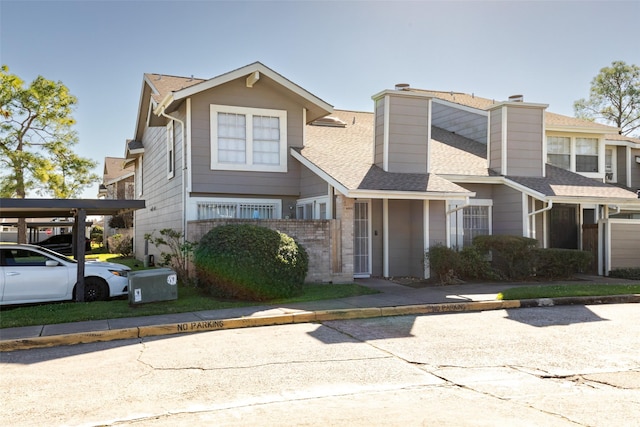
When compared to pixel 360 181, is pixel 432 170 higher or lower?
higher

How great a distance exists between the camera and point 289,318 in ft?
33.1

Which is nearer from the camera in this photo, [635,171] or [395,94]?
[395,94]

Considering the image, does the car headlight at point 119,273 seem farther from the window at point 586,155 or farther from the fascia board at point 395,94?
the window at point 586,155

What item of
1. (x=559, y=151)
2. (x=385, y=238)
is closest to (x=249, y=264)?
(x=385, y=238)

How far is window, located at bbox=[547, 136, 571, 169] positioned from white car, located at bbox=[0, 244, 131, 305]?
16.5 meters

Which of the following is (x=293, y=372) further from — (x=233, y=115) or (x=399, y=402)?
(x=233, y=115)

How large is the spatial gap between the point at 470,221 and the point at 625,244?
4.91 m

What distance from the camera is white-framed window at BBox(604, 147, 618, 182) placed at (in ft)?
77.2

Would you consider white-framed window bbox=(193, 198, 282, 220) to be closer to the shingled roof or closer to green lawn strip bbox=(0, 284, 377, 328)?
the shingled roof

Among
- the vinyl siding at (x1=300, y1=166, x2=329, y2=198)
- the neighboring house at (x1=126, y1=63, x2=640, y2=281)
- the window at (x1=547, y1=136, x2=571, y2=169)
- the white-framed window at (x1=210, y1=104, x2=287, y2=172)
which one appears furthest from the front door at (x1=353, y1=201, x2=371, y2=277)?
the window at (x1=547, y1=136, x2=571, y2=169)

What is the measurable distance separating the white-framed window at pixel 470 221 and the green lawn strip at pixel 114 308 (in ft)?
16.6

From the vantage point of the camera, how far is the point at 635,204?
17.5 meters

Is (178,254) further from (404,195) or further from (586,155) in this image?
(586,155)

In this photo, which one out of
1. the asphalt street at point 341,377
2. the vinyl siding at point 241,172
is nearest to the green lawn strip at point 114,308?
the asphalt street at point 341,377
